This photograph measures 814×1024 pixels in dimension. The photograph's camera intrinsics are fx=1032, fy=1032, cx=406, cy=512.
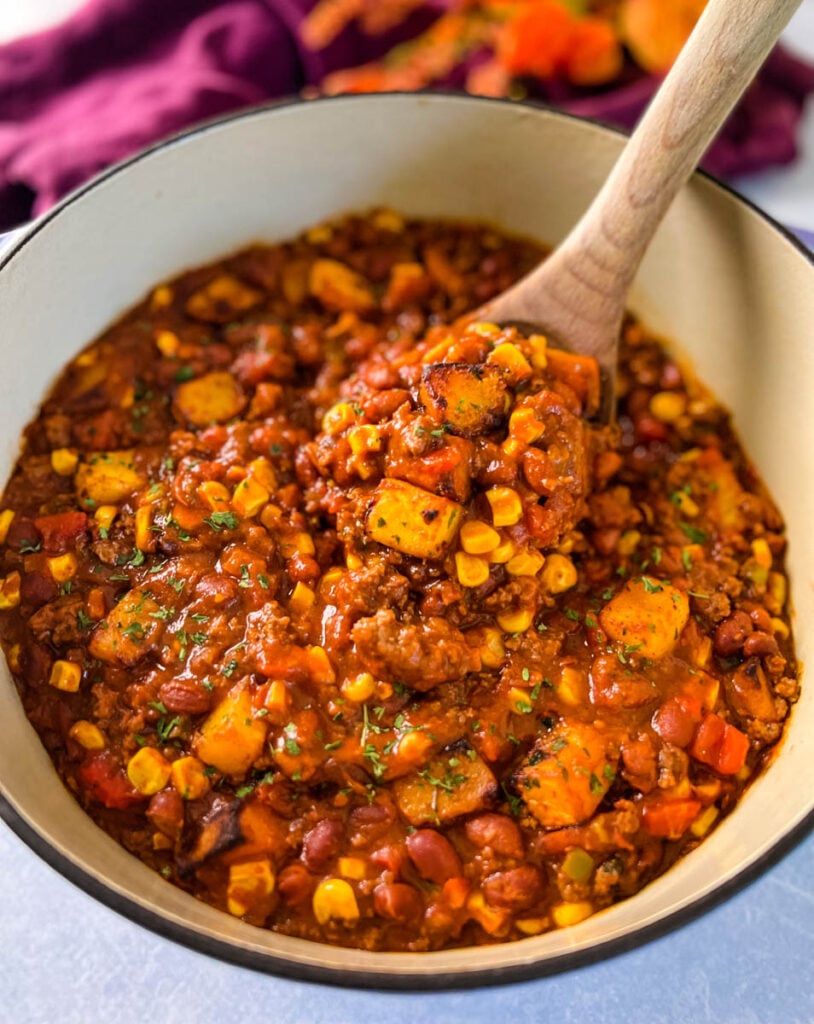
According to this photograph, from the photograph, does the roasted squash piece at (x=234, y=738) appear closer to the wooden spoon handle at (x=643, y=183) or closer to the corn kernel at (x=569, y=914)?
the corn kernel at (x=569, y=914)

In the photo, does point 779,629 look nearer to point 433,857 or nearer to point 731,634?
point 731,634

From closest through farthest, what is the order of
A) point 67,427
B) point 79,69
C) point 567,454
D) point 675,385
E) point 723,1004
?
point 723,1004
point 567,454
point 67,427
point 675,385
point 79,69

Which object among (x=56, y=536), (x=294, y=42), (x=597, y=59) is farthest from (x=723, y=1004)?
(x=294, y=42)

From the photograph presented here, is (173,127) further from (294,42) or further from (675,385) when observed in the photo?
(675,385)

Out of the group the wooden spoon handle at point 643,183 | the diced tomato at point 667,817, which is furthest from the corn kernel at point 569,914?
the wooden spoon handle at point 643,183

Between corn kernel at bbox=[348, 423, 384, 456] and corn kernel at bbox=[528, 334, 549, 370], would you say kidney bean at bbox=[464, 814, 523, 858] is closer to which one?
corn kernel at bbox=[348, 423, 384, 456]

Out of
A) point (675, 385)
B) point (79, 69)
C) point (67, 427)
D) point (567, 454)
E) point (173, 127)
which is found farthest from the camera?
point (79, 69)
